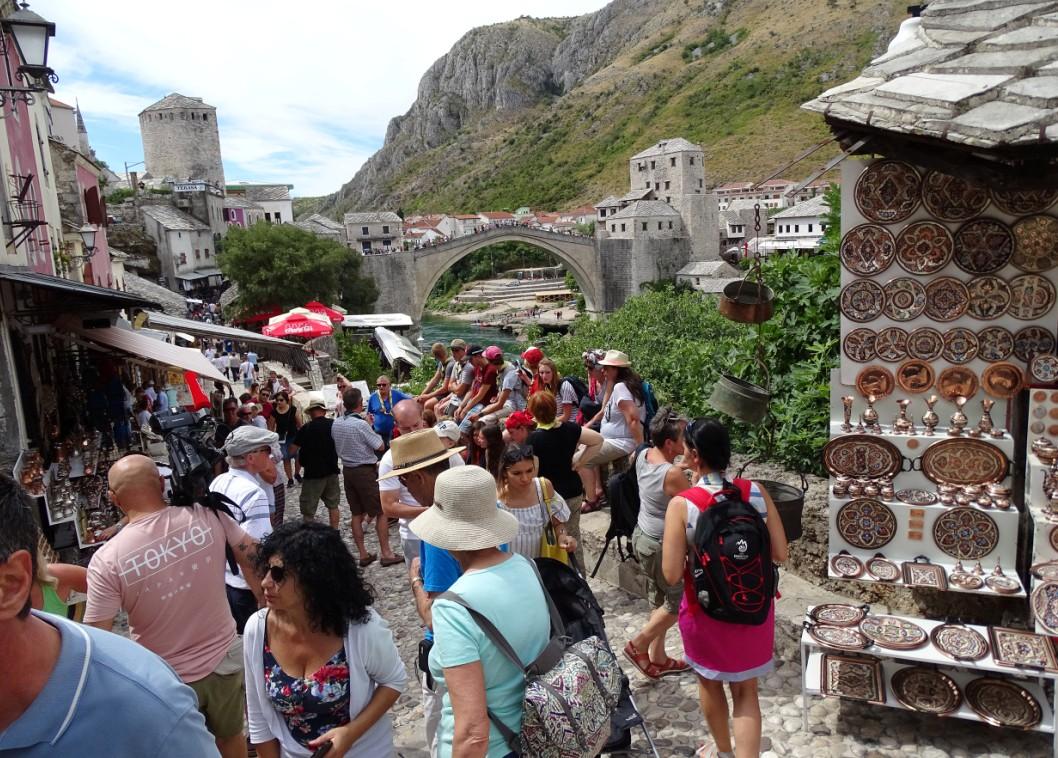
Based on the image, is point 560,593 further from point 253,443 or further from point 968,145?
point 968,145

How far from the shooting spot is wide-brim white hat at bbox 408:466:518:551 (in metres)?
2.07

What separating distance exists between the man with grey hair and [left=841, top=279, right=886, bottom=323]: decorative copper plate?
9.56ft

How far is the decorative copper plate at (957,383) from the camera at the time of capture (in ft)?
12.0

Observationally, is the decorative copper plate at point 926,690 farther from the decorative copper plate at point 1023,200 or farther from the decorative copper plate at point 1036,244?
the decorative copper plate at point 1023,200

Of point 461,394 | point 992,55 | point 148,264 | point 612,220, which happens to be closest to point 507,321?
point 612,220

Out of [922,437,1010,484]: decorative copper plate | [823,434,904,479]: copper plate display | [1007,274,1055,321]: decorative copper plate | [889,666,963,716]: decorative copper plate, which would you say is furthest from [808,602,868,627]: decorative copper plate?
[1007,274,1055,321]: decorative copper plate

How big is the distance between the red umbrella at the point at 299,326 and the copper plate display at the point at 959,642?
42.3ft

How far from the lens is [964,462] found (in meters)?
3.68

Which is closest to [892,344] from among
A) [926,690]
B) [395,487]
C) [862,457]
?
[862,457]

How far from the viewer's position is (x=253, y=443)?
10.9ft

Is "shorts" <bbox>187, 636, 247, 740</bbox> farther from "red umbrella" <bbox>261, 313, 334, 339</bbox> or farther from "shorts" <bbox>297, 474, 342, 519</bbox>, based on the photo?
"red umbrella" <bbox>261, 313, 334, 339</bbox>

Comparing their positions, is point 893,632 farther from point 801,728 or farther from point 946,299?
point 946,299

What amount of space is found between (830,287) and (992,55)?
2.18 meters

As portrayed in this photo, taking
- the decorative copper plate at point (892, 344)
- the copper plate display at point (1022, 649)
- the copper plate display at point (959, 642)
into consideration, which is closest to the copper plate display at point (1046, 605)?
the copper plate display at point (1022, 649)
